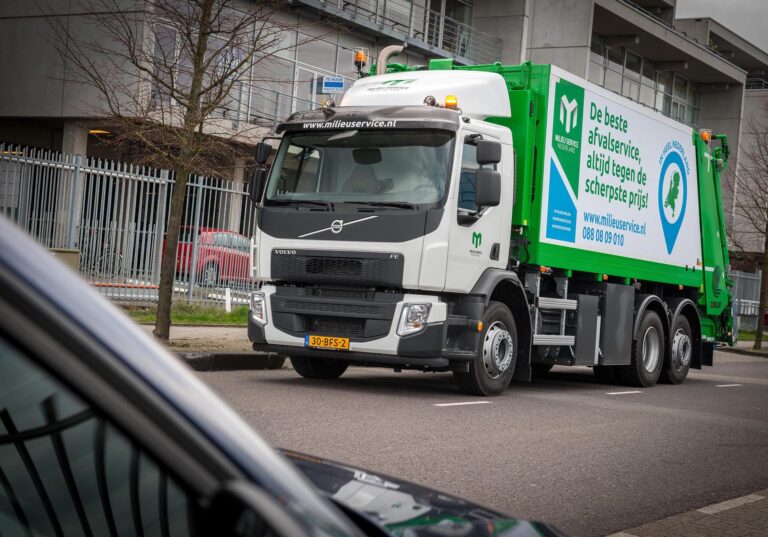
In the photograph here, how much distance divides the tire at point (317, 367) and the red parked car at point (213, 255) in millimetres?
8192

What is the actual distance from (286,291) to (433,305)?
1659mm

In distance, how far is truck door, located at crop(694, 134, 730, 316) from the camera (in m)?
17.6

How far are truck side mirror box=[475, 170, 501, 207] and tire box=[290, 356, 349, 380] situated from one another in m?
3.03

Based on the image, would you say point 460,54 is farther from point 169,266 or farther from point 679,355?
point 169,266

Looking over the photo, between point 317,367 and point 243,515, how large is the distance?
12444 mm

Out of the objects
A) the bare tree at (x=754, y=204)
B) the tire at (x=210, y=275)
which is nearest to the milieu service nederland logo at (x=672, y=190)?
the tire at (x=210, y=275)

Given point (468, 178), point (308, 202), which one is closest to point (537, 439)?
point (468, 178)

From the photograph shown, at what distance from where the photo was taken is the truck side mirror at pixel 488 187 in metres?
11.6

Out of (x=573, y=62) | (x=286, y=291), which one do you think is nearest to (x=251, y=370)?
(x=286, y=291)

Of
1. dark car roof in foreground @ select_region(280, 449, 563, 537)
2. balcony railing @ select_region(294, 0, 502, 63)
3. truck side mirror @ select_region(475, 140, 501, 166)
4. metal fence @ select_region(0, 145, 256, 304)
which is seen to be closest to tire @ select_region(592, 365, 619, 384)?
truck side mirror @ select_region(475, 140, 501, 166)

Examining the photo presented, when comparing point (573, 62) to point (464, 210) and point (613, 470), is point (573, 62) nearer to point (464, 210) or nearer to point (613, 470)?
point (464, 210)

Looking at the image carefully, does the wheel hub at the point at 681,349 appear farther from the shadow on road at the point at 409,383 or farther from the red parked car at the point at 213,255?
the red parked car at the point at 213,255

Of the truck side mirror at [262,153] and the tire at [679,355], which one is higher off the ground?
the truck side mirror at [262,153]

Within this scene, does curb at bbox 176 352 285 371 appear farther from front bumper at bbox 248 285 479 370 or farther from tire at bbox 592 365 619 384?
tire at bbox 592 365 619 384
